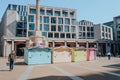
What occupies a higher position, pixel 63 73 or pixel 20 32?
pixel 20 32

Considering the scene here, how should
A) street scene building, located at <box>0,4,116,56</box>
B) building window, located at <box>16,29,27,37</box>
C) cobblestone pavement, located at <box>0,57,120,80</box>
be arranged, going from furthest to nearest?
building window, located at <box>16,29,27,37</box> < street scene building, located at <box>0,4,116,56</box> < cobblestone pavement, located at <box>0,57,120,80</box>

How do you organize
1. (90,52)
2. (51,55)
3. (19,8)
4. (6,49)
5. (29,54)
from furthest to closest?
(19,8)
(6,49)
(90,52)
(51,55)
(29,54)

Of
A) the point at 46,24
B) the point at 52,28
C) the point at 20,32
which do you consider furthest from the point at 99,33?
the point at 20,32

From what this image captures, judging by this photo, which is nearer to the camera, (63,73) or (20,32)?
(63,73)

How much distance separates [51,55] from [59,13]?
170 ft

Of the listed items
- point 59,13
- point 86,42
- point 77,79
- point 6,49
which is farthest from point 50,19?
point 77,79

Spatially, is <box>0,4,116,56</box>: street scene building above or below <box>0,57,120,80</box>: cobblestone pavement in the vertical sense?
above

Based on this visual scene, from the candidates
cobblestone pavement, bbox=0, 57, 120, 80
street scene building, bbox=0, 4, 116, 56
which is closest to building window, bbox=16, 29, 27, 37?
street scene building, bbox=0, 4, 116, 56

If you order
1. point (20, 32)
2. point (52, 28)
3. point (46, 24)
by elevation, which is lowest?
point (20, 32)

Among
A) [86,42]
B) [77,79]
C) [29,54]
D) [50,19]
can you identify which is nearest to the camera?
[77,79]

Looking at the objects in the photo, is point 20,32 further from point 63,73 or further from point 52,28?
point 63,73

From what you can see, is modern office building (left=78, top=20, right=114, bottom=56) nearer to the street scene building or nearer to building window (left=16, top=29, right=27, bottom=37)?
the street scene building

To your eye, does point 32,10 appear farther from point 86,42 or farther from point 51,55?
point 51,55

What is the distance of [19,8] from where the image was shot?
89.8 metres
